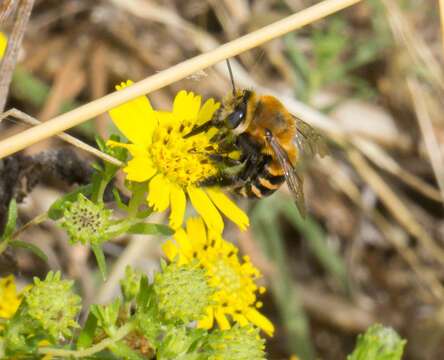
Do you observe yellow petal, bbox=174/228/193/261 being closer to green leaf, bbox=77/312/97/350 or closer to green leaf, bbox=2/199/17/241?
green leaf, bbox=77/312/97/350

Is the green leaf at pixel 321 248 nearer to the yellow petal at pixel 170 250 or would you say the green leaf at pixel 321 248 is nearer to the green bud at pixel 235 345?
the yellow petal at pixel 170 250

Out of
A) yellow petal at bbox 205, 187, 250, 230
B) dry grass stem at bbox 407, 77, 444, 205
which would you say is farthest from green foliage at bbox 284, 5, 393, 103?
yellow petal at bbox 205, 187, 250, 230

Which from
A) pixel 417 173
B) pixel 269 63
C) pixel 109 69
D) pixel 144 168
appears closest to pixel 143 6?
pixel 109 69

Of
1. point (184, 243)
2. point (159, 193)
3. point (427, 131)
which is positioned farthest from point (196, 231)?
point (427, 131)

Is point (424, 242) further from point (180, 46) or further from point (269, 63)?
point (180, 46)

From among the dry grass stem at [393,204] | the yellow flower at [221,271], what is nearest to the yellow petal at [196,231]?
the yellow flower at [221,271]

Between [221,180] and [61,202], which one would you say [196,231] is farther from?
[61,202]
